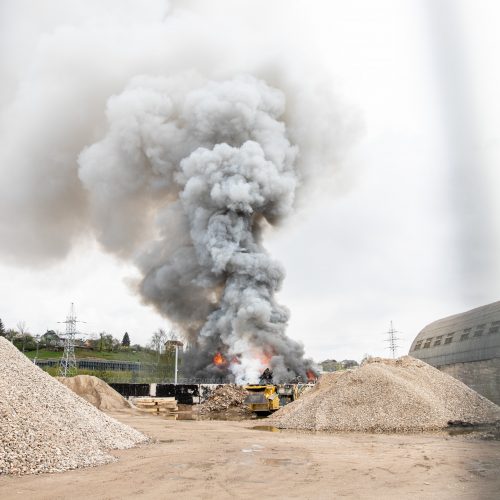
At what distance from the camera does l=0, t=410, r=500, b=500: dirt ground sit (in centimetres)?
834

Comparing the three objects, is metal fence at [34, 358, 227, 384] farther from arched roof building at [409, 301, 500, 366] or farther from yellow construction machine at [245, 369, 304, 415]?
arched roof building at [409, 301, 500, 366]

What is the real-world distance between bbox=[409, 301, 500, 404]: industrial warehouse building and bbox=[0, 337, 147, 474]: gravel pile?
19.4 metres

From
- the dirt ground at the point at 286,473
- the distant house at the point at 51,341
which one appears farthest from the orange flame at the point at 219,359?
the distant house at the point at 51,341

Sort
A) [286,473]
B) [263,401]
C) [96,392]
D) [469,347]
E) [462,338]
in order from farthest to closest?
[462,338] < [469,347] < [96,392] < [263,401] < [286,473]

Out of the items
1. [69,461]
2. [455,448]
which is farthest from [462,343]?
[69,461]

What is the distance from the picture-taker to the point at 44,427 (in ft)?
34.7

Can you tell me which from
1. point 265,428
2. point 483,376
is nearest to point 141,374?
point 265,428

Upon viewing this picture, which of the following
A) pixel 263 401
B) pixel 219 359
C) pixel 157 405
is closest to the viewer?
pixel 263 401

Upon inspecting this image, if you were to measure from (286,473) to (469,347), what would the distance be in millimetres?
27372

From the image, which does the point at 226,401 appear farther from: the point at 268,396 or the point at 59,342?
the point at 59,342

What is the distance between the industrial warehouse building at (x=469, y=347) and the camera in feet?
85.5

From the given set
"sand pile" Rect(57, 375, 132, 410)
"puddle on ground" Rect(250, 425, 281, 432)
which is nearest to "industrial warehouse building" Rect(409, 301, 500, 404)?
"puddle on ground" Rect(250, 425, 281, 432)

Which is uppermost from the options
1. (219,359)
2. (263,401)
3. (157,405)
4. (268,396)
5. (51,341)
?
(51,341)

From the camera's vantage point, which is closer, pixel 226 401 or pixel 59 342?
pixel 226 401
